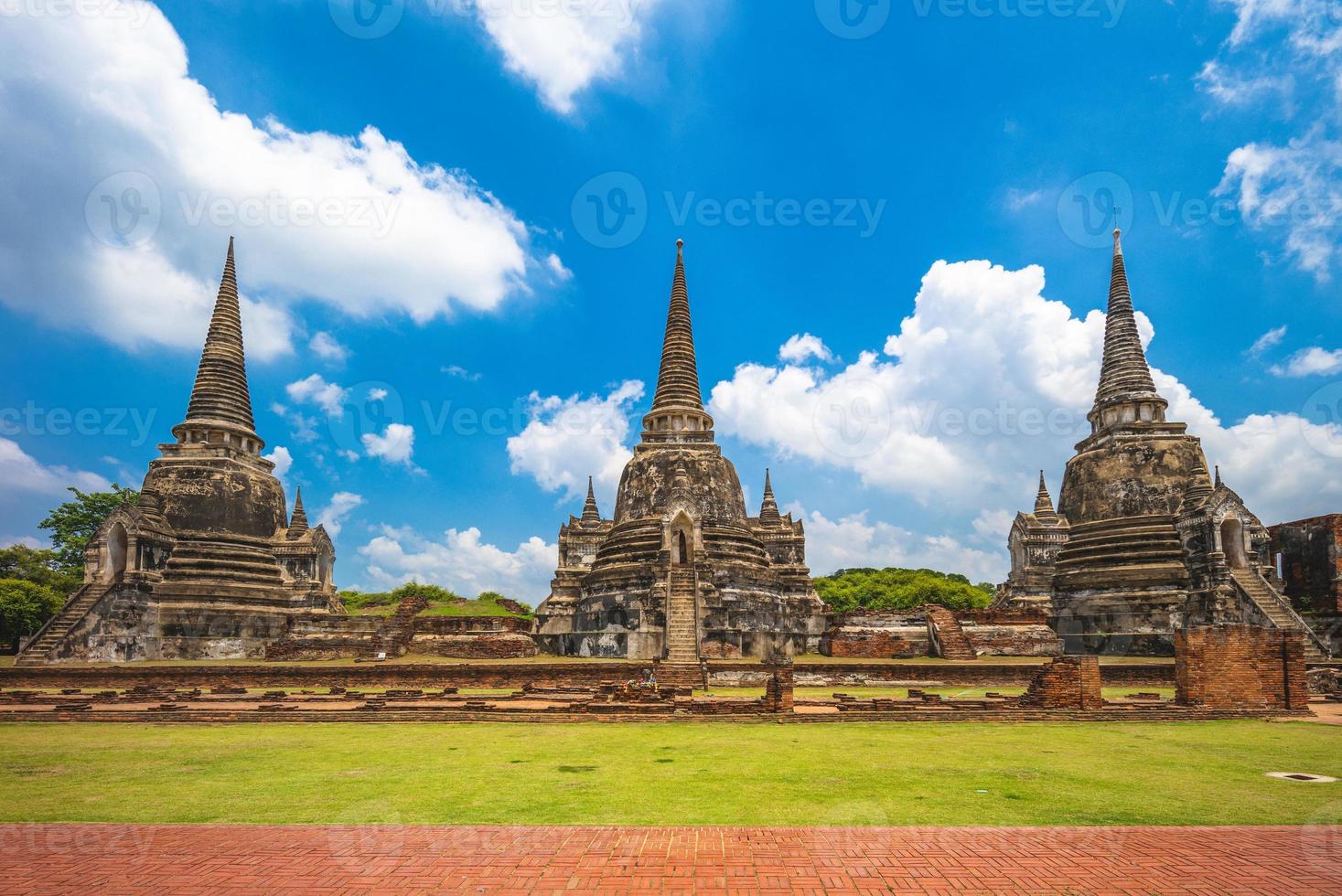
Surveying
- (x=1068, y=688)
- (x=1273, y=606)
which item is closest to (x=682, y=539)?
(x=1068, y=688)

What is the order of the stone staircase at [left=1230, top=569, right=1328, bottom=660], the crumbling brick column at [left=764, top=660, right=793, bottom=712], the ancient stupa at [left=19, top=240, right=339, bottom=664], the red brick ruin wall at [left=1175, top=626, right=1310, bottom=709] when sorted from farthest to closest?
the ancient stupa at [left=19, top=240, right=339, bottom=664] → the stone staircase at [left=1230, top=569, right=1328, bottom=660] → the red brick ruin wall at [left=1175, top=626, right=1310, bottom=709] → the crumbling brick column at [left=764, top=660, right=793, bottom=712]

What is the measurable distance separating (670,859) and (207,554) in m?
31.6

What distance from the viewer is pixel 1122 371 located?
121ft

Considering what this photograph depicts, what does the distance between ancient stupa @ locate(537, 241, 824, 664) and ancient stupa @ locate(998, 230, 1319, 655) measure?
1093 centimetres

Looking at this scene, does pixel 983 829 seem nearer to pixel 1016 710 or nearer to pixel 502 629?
pixel 1016 710

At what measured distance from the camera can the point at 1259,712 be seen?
15.7 meters

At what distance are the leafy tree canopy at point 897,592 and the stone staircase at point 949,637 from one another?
2335 centimetres

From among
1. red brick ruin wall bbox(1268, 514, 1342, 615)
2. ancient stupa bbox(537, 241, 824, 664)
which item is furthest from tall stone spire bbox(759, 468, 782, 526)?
red brick ruin wall bbox(1268, 514, 1342, 615)

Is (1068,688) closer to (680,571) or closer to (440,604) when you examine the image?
(680,571)

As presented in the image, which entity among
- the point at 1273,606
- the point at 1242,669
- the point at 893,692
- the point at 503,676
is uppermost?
the point at 1273,606

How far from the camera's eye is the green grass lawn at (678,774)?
26.0 ft

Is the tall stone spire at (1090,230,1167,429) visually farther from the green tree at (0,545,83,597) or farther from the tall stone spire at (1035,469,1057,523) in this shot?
the green tree at (0,545,83,597)

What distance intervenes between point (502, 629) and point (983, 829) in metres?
26.5

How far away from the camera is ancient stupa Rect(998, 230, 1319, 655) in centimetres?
2923
